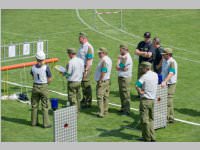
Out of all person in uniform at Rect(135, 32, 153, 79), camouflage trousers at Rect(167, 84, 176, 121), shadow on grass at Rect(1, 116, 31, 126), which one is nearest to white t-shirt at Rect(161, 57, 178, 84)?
camouflage trousers at Rect(167, 84, 176, 121)

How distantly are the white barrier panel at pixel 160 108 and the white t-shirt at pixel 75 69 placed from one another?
2433 mm

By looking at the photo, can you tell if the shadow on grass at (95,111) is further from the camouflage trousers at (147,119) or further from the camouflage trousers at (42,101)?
the camouflage trousers at (147,119)

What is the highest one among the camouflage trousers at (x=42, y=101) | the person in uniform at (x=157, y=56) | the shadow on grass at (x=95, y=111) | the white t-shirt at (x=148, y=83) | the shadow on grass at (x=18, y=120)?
the person in uniform at (x=157, y=56)

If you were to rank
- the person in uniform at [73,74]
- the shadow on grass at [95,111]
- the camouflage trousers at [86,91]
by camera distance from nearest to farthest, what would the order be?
the person in uniform at [73,74] → the shadow on grass at [95,111] → the camouflage trousers at [86,91]

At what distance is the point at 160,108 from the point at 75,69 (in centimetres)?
273

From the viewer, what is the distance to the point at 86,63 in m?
19.0

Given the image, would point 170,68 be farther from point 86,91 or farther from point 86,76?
point 86,91

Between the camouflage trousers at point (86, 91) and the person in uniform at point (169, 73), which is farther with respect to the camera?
the camouflage trousers at point (86, 91)

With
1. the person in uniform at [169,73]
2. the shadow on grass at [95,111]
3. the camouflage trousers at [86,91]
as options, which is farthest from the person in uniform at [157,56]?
the camouflage trousers at [86,91]

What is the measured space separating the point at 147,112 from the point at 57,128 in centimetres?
262

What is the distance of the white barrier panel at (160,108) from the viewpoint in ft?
56.4

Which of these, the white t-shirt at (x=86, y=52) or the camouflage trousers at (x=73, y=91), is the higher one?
the white t-shirt at (x=86, y=52)

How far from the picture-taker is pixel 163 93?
57.0 ft

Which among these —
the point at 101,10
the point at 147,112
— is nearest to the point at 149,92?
the point at 147,112
